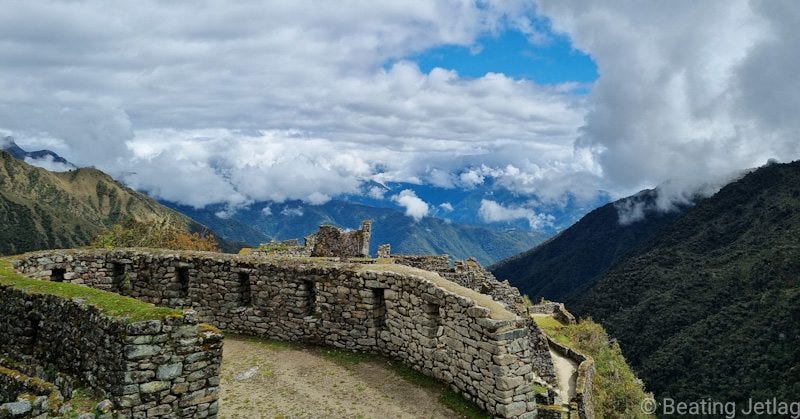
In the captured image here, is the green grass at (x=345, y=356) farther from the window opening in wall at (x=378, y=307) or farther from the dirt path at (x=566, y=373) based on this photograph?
the dirt path at (x=566, y=373)

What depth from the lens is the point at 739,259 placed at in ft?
504

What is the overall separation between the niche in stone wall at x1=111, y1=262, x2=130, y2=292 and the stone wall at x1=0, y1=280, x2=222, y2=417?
23.3 ft

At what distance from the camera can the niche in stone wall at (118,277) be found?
1712 centimetres

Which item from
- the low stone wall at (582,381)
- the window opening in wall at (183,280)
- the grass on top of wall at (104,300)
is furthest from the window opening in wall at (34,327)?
the low stone wall at (582,381)

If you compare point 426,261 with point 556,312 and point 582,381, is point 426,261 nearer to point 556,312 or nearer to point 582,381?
point 582,381

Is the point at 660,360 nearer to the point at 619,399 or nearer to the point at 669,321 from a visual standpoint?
the point at 669,321

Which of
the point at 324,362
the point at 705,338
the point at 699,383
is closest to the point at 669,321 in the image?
the point at 705,338

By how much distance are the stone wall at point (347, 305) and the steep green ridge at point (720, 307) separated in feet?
319

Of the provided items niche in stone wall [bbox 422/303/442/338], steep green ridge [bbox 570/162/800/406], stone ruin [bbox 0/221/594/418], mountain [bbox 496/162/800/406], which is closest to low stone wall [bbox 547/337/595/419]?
stone ruin [bbox 0/221/594/418]

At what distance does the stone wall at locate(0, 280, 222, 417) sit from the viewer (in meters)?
8.81

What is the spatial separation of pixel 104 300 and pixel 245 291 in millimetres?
6634

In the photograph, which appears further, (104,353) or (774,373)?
(774,373)

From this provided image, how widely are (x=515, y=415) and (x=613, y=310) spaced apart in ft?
498

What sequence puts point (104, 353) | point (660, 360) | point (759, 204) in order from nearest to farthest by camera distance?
point (104, 353)
point (660, 360)
point (759, 204)
